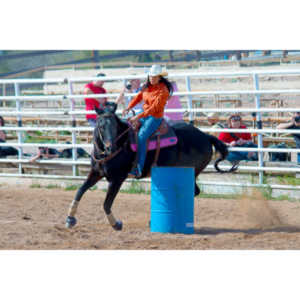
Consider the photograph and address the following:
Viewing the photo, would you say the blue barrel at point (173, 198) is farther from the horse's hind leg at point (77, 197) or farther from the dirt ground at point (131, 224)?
the horse's hind leg at point (77, 197)

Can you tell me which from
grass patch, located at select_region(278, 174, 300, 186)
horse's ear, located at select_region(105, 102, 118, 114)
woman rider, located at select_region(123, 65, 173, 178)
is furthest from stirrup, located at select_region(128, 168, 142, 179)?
grass patch, located at select_region(278, 174, 300, 186)

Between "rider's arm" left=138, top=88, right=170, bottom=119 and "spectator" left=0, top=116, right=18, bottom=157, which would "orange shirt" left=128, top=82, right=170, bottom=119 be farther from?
"spectator" left=0, top=116, right=18, bottom=157

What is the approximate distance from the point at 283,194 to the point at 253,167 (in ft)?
2.27

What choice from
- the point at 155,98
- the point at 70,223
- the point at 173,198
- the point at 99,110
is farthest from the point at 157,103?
the point at 70,223

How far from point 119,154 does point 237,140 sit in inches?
134

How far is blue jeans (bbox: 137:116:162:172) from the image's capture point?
328 inches

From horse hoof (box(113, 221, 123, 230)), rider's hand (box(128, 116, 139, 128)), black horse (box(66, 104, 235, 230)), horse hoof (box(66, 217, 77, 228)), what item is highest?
rider's hand (box(128, 116, 139, 128))

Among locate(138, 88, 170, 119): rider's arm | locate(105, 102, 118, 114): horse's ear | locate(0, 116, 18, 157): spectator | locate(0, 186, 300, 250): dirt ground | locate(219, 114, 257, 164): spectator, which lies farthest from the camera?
locate(0, 116, 18, 157): spectator

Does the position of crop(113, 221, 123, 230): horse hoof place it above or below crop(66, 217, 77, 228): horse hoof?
below

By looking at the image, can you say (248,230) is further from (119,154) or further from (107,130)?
(107,130)

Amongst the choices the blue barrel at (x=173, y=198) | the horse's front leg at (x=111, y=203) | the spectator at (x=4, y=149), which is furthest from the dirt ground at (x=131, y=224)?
the spectator at (x=4, y=149)

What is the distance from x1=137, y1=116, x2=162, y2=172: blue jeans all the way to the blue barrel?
0.75 meters

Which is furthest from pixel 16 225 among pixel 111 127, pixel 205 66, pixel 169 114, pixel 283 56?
pixel 205 66

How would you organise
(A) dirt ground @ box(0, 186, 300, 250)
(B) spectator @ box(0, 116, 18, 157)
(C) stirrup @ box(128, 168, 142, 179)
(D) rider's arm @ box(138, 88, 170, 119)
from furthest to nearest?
(B) spectator @ box(0, 116, 18, 157) < (C) stirrup @ box(128, 168, 142, 179) < (D) rider's arm @ box(138, 88, 170, 119) < (A) dirt ground @ box(0, 186, 300, 250)
